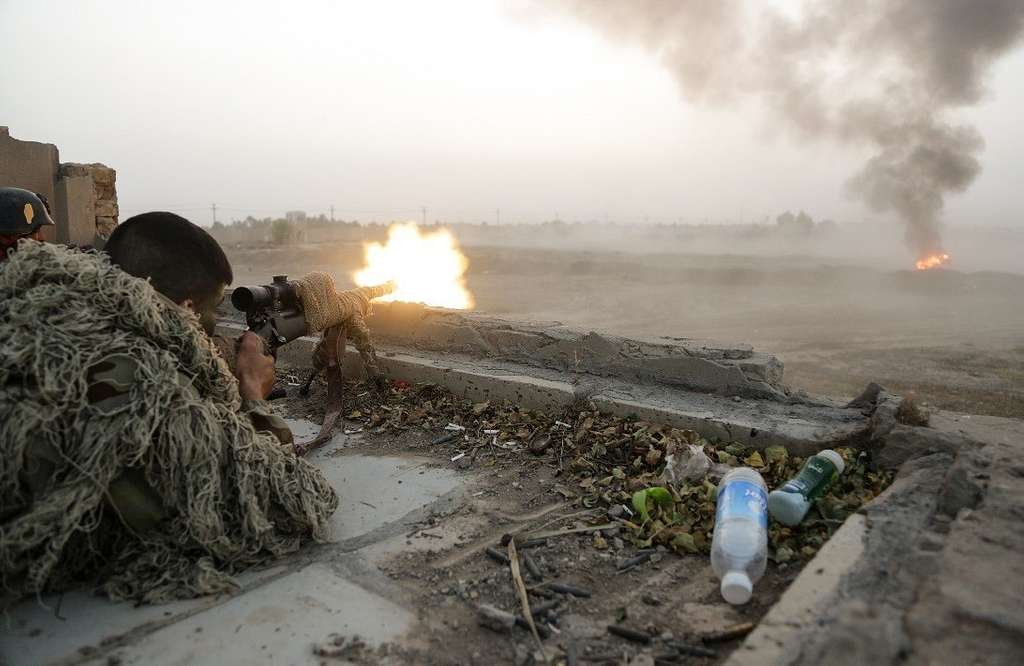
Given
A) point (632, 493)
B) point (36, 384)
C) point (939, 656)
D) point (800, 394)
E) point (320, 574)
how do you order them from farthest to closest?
point (800, 394) → point (632, 493) → point (320, 574) → point (36, 384) → point (939, 656)

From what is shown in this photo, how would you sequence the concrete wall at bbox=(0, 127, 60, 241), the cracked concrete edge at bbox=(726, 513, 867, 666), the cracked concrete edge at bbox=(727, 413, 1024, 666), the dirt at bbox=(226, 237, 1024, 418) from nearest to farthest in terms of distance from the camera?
the cracked concrete edge at bbox=(727, 413, 1024, 666), the cracked concrete edge at bbox=(726, 513, 867, 666), the concrete wall at bbox=(0, 127, 60, 241), the dirt at bbox=(226, 237, 1024, 418)

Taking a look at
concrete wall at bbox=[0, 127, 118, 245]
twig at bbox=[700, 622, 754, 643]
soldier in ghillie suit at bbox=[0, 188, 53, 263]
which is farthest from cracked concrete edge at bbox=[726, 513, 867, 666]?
concrete wall at bbox=[0, 127, 118, 245]

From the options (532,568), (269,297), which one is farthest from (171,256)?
(532,568)

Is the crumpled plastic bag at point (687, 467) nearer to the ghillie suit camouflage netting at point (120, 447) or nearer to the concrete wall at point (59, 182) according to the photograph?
the ghillie suit camouflage netting at point (120, 447)

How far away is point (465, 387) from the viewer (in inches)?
191

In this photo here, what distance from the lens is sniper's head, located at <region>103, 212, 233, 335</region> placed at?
9.25 ft

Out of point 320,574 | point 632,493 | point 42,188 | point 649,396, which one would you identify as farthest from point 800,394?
point 42,188

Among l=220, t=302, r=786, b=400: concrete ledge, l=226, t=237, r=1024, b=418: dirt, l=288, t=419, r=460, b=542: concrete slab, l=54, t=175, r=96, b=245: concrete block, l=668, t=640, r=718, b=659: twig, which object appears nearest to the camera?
l=668, t=640, r=718, b=659: twig

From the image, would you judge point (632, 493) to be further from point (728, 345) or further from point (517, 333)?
point (517, 333)

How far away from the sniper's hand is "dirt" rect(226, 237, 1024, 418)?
367 cm

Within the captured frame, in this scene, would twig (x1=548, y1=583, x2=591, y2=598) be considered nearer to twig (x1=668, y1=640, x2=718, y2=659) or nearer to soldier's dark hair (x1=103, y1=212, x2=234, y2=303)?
twig (x1=668, y1=640, x2=718, y2=659)

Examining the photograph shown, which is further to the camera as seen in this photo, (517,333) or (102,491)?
(517,333)

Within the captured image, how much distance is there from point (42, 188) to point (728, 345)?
23.3 feet

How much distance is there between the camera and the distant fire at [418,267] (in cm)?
662
